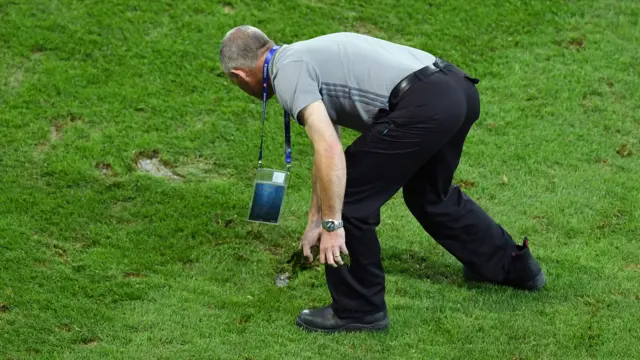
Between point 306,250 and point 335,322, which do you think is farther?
point 306,250

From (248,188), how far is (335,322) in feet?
7.13

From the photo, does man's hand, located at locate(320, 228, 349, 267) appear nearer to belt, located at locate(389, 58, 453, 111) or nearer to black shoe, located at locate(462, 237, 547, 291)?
belt, located at locate(389, 58, 453, 111)

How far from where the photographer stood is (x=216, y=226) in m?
6.97

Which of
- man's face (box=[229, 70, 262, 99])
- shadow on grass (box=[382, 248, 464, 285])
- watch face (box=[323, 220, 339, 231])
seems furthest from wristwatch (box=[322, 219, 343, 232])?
shadow on grass (box=[382, 248, 464, 285])

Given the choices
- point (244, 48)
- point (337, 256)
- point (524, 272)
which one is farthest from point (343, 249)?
point (524, 272)

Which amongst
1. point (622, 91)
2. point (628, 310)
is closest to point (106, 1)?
point (622, 91)

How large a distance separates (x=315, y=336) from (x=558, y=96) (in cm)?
429

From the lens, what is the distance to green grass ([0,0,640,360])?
557cm

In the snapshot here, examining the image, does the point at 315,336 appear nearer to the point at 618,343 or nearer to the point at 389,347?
the point at 389,347

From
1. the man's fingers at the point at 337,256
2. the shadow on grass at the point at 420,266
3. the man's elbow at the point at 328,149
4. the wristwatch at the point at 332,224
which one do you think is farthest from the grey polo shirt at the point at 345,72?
the shadow on grass at the point at 420,266

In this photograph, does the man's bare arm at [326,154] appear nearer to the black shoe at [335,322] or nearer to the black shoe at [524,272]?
the black shoe at [335,322]

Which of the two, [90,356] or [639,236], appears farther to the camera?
[639,236]

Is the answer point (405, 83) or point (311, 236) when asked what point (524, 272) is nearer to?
point (311, 236)

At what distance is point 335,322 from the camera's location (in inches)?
220
